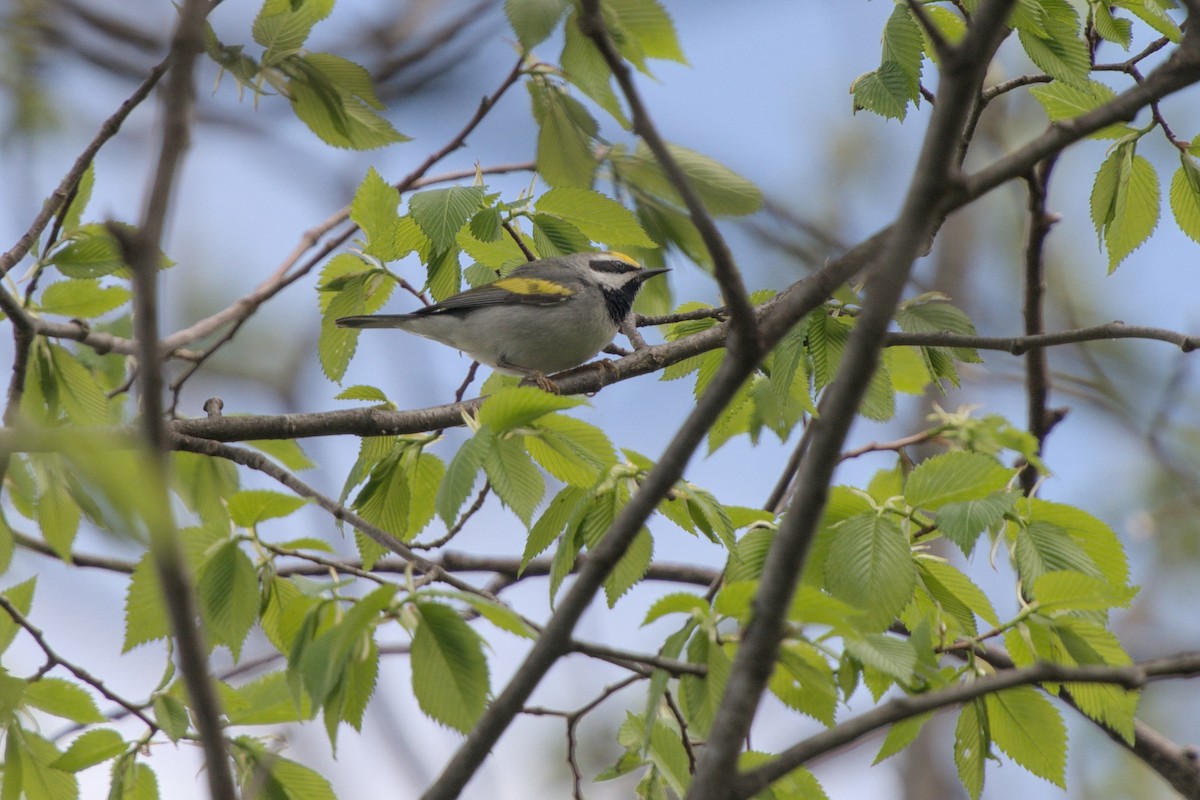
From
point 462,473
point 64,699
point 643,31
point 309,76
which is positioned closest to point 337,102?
point 309,76

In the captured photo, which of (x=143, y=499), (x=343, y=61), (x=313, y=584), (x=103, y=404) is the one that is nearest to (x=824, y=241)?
(x=343, y=61)

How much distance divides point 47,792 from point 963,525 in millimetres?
2735

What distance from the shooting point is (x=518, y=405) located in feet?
8.50

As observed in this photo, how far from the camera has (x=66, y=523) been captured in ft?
12.5

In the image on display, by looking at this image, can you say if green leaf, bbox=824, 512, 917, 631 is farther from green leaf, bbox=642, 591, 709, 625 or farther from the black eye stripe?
the black eye stripe

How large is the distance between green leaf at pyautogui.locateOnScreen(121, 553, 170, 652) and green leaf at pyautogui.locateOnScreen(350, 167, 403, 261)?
4.45 feet

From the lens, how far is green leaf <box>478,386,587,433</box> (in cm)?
257

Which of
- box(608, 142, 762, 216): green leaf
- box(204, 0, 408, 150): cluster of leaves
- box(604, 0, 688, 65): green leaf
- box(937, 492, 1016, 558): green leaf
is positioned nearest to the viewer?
box(937, 492, 1016, 558): green leaf

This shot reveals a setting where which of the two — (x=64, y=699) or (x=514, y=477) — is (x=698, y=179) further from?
(x=64, y=699)

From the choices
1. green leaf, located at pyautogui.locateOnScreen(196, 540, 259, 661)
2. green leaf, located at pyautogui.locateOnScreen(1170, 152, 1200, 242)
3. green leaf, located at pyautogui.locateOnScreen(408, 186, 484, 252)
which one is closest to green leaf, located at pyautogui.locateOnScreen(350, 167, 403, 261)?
green leaf, located at pyautogui.locateOnScreen(408, 186, 484, 252)

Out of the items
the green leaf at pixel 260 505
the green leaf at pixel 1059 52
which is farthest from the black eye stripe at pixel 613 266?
the green leaf at pixel 260 505

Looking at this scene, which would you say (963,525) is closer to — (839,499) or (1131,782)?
(839,499)

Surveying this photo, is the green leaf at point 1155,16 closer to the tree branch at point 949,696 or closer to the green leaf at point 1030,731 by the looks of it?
the green leaf at point 1030,731

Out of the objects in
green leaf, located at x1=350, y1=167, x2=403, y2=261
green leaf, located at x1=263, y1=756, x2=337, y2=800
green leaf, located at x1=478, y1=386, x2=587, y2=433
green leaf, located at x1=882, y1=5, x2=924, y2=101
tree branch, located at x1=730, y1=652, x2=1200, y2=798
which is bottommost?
tree branch, located at x1=730, y1=652, x2=1200, y2=798
